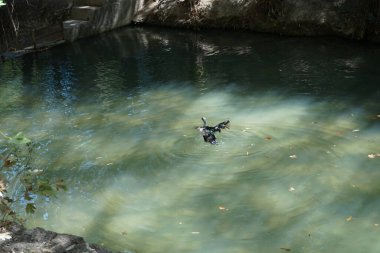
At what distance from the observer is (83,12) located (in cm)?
1146

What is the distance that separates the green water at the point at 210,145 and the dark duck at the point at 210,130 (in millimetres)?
79

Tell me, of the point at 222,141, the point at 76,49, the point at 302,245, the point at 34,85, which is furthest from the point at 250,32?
the point at 302,245

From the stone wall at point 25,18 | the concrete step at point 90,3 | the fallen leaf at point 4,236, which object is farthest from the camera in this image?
the concrete step at point 90,3

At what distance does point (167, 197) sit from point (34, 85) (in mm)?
4604

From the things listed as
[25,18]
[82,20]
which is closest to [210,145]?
[82,20]

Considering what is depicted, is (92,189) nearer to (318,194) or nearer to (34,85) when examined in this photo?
(318,194)

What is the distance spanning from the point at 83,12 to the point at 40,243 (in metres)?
8.88

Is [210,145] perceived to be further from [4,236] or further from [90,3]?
[90,3]

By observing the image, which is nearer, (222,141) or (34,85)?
(222,141)

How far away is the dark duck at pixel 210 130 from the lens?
567cm

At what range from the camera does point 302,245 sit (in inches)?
155

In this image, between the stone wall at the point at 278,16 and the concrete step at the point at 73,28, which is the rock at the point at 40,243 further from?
the concrete step at the point at 73,28

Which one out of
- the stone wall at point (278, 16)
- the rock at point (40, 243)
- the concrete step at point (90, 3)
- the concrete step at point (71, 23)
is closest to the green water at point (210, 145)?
the stone wall at point (278, 16)

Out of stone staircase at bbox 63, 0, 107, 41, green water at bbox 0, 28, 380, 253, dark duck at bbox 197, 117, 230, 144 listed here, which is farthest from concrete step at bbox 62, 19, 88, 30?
dark duck at bbox 197, 117, 230, 144
